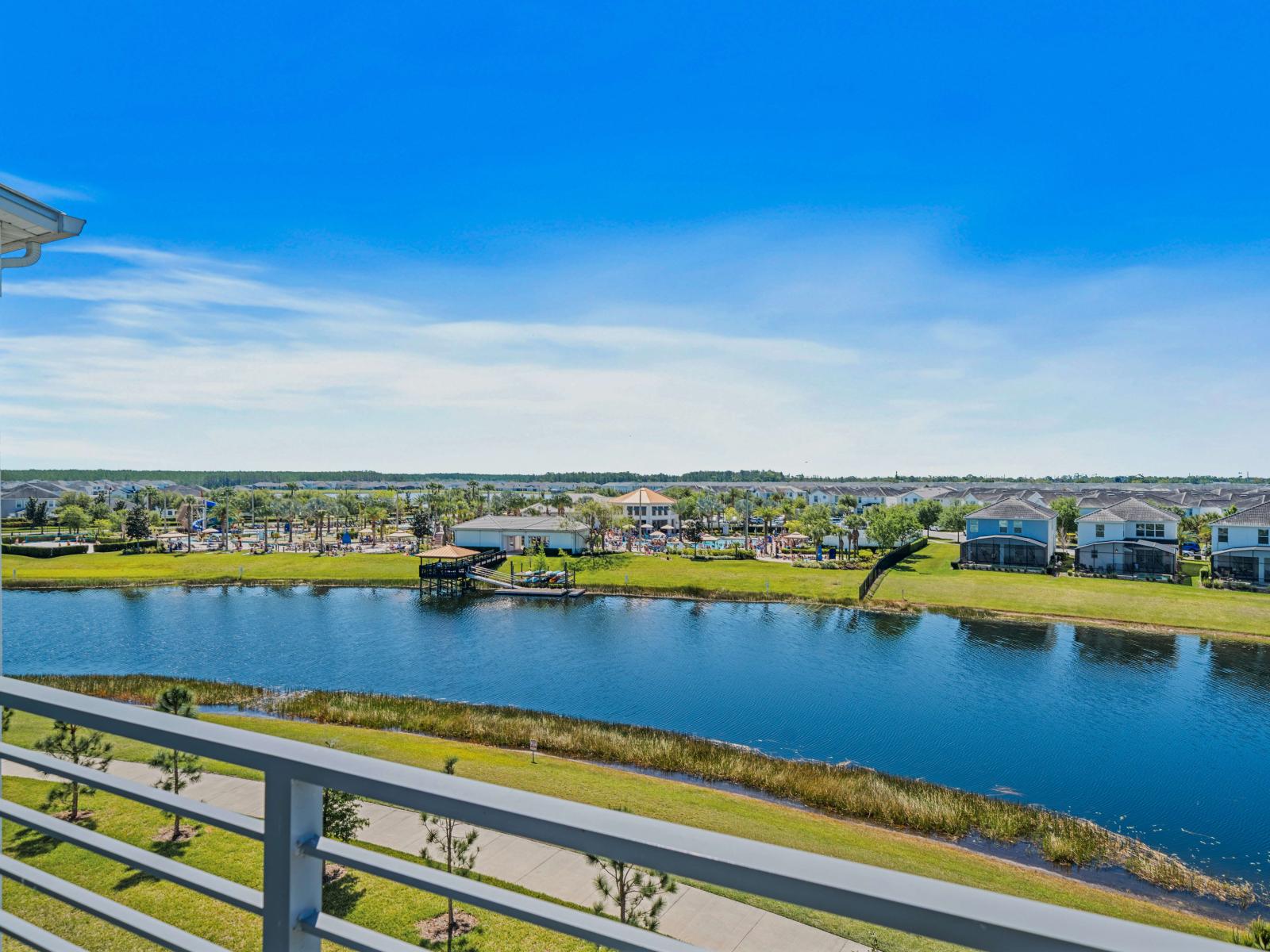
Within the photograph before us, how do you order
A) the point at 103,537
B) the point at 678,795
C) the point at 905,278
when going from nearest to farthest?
the point at 678,795
the point at 905,278
the point at 103,537

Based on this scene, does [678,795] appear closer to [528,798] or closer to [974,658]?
[528,798]

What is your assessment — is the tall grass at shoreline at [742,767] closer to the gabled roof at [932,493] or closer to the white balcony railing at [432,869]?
the white balcony railing at [432,869]

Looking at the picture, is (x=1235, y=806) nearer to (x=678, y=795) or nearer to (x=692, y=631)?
(x=678, y=795)

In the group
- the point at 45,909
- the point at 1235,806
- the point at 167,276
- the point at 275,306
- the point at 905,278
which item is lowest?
the point at 1235,806

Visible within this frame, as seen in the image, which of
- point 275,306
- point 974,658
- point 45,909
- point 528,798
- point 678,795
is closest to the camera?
point 528,798

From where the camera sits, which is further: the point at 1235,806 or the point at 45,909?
the point at 1235,806

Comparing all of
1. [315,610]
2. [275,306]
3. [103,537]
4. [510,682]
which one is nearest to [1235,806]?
[510,682]

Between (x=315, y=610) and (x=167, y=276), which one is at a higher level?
(x=167, y=276)

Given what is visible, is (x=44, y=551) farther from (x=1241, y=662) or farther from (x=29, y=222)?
(x=1241, y=662)

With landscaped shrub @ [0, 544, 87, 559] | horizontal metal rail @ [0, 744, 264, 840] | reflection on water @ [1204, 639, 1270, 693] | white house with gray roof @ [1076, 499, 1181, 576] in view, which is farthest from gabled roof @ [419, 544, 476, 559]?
horizontal metal rail @ [0, 744, 264, 840]

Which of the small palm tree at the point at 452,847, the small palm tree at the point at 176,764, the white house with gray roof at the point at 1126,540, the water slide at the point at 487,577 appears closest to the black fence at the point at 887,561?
the white house with gray roof at the point at 1126,540
